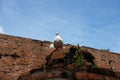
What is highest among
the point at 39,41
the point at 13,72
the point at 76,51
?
the point at 39,41

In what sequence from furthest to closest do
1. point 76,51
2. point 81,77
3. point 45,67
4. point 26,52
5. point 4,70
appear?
point 26,52
point 4,70
point 76,51
point 45,67
point 81,77

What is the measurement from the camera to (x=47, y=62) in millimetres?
3553

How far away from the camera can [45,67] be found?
334 centimetres

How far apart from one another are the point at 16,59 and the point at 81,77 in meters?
3.89

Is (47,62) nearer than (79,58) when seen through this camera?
No

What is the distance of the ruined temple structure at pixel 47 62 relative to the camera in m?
3.12

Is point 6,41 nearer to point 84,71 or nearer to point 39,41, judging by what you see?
point 39,41

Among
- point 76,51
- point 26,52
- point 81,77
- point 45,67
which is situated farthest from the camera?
point 26,52

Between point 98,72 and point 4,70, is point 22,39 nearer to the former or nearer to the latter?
point 4,70

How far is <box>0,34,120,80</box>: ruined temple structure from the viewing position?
312cm

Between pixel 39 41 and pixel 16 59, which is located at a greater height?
pixel 39 41

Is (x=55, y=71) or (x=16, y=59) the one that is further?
(x=16, y=59)

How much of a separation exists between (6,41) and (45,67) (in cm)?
347

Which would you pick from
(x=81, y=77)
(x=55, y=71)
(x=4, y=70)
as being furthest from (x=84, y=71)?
(x=4, y=70)
